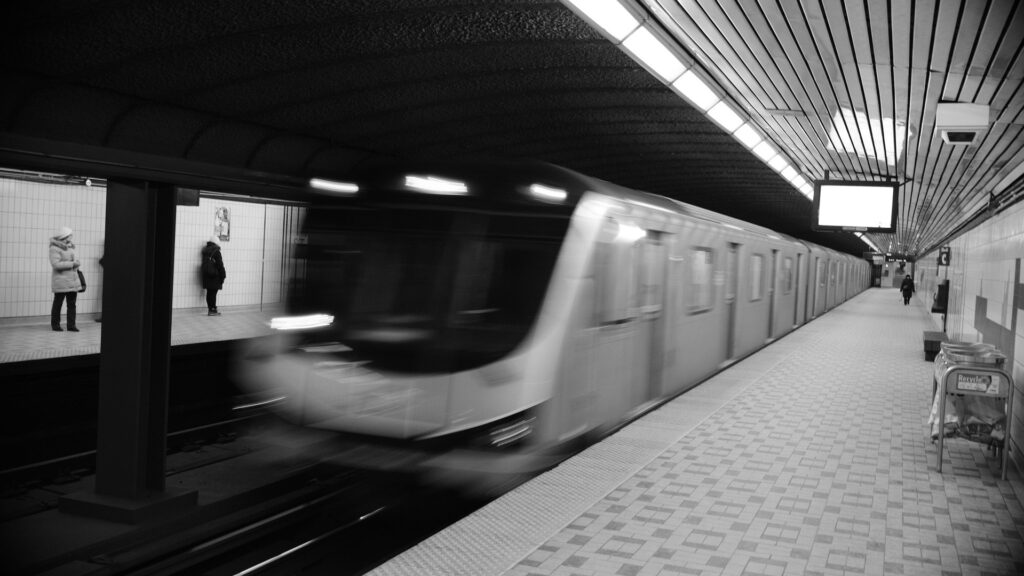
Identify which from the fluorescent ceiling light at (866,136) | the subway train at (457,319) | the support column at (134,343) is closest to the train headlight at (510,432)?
the subway train at (457,319)

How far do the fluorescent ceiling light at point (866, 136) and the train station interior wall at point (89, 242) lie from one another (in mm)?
7665

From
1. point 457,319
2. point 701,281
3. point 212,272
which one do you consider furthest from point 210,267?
point 457,319

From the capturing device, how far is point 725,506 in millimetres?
5316

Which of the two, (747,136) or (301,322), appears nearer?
(301,322)

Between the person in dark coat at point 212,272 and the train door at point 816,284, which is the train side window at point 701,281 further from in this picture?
the train door at point 816,284

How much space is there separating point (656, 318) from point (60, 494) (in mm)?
5585

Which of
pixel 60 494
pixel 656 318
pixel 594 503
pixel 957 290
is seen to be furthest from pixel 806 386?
pixel 60 494

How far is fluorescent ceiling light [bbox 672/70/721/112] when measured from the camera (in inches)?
329

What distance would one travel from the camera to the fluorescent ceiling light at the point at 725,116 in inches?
383

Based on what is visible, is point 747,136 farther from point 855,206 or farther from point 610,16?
point 610,16

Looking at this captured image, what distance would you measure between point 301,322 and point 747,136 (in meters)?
7.73

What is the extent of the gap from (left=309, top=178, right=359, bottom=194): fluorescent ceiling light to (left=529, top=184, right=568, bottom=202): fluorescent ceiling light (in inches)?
57.1

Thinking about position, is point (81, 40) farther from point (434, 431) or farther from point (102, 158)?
point (434, 431)

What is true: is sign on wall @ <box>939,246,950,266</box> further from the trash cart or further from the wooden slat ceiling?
the trash cart
